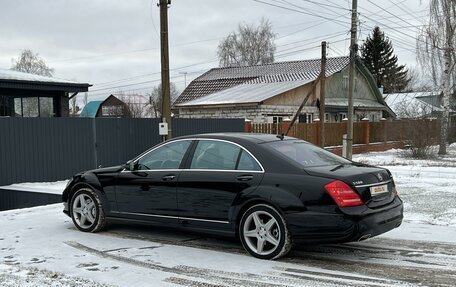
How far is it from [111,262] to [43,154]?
8724mm

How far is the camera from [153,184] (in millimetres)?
6793

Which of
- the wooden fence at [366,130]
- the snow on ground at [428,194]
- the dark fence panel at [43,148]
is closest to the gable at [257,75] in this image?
the wooden fence at [366,130]

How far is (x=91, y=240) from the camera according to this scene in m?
6.95

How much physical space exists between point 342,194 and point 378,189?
602 millimetres

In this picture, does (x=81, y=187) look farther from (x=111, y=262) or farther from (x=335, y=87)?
(x=335, y=87)

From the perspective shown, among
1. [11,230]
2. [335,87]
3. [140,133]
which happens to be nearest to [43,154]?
[140,133]

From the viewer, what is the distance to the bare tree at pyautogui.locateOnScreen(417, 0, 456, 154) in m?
24.7

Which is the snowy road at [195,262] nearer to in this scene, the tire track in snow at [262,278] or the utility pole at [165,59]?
the tire track in snow at [262,278]

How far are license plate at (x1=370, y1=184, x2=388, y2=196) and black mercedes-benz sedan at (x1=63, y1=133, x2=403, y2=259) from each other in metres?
0.01

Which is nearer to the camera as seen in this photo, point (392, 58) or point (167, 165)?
point (167, 165)

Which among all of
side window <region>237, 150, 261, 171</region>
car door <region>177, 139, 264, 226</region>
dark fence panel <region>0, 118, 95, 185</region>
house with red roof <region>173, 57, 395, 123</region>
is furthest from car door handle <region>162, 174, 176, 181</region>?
house with red roof <region>173, 57, 395, 123</region>

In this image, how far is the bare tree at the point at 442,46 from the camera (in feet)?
80.9

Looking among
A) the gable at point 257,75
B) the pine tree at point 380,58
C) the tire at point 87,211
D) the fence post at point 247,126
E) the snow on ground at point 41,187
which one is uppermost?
the pine tree at point 380,58

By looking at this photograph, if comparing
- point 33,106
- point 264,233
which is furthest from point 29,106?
point 264,233
